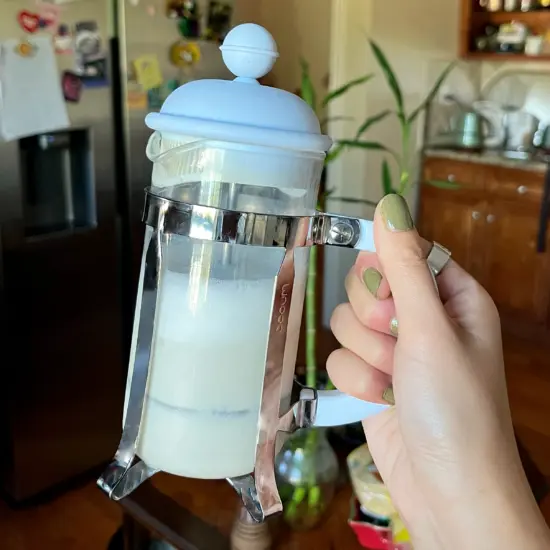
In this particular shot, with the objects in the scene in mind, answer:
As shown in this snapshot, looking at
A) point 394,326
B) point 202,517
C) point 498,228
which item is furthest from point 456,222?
point 394,326

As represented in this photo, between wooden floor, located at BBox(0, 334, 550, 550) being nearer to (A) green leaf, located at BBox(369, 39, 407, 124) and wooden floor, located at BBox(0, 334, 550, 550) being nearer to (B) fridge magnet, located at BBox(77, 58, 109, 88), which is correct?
(A) green leaf, located at BBox(369, 39, 407, 124)

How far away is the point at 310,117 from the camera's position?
2.05ft

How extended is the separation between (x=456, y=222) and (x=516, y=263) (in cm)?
35

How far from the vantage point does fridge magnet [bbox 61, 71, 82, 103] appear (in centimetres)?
187

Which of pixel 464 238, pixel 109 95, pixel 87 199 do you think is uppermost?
pixel 109 95

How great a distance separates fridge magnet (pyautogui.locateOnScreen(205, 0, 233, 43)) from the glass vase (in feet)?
4.47

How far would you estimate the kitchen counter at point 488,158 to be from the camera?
3.08 m

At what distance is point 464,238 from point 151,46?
1.96m

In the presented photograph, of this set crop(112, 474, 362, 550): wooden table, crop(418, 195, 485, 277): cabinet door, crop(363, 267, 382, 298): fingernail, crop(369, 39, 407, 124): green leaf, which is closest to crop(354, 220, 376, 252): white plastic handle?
crop(363, 267, 382, 298): fingernail

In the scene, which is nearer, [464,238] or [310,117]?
[310,117]

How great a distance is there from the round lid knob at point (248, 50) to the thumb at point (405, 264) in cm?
18

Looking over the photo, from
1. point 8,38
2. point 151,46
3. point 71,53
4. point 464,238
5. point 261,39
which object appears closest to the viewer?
point 261,39

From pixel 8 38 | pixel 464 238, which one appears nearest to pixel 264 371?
pixel 8 38

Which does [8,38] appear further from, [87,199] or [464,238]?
[464,238]
